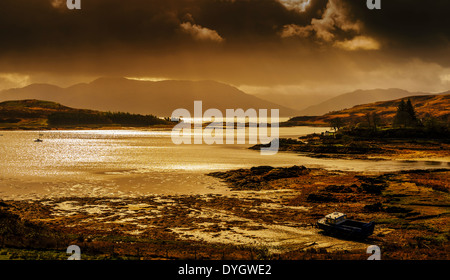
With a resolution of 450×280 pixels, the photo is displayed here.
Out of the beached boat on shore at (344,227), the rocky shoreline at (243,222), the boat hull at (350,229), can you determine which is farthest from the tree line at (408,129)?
the boat hull at (350,229)

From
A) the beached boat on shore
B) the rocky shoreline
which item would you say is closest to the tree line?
the rocky shoreline

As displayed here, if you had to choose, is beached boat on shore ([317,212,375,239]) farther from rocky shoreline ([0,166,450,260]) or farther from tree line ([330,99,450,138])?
tree line ([330,99,450,138])

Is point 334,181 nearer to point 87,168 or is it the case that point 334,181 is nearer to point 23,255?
point 23,255

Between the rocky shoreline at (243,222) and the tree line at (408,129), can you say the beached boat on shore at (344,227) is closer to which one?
the rocky shoreline at (243,222)

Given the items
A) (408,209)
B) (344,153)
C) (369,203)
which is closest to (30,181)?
(369,203)

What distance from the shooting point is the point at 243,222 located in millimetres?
32562

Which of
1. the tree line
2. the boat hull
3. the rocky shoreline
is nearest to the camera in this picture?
the rocky shoreline

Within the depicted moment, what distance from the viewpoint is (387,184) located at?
48.6 metres

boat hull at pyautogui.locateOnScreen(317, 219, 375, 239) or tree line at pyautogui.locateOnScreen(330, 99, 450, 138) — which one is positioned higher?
tree line at pyautogui.locateOnScreen(330, 99, 450, 138)

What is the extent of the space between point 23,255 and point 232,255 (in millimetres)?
12408

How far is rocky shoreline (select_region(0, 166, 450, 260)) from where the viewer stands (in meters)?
22.8

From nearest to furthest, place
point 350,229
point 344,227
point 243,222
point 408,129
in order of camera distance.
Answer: point 350,229 → point 344,227 → point 243,222 → point 408,129

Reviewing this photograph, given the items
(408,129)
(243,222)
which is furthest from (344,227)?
(408,129)

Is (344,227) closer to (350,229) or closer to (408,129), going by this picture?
(350,229)
